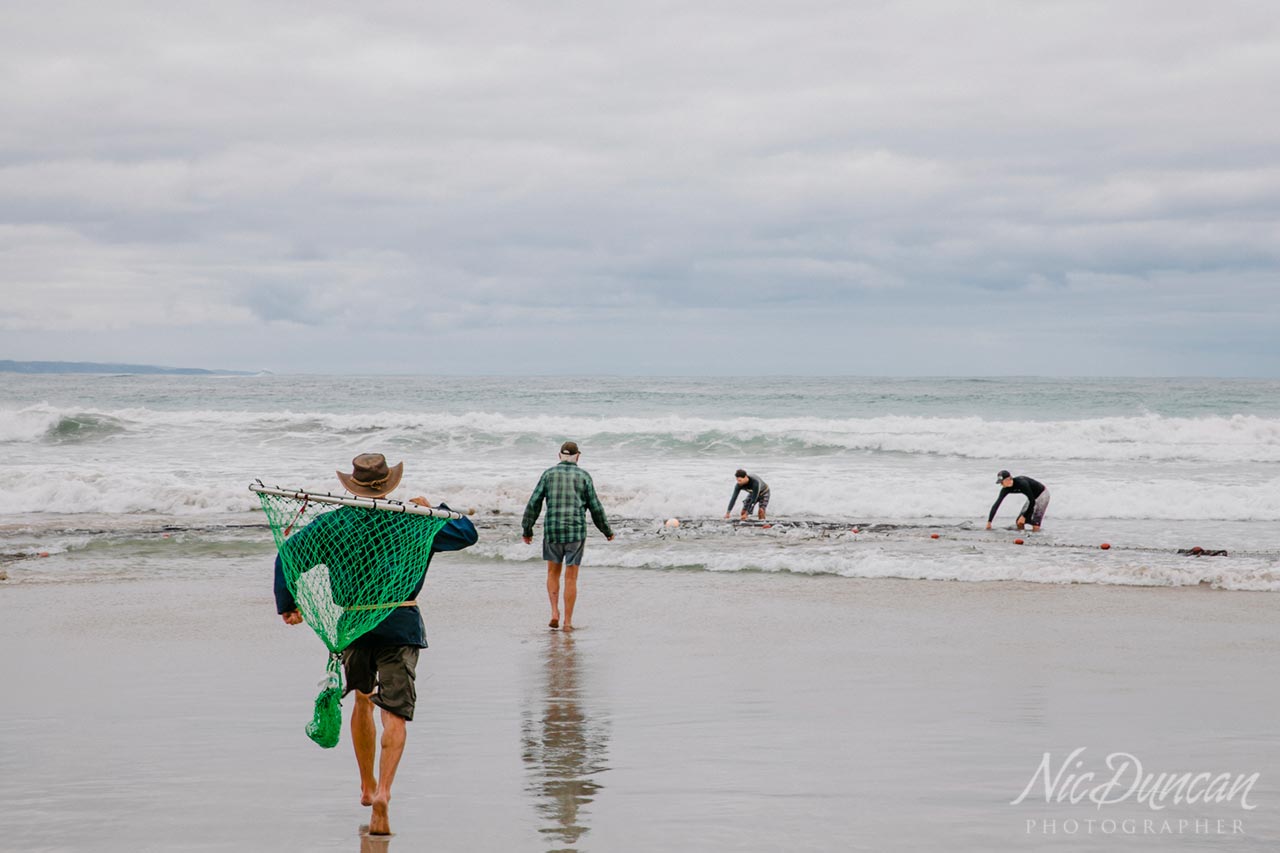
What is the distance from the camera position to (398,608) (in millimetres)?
5105

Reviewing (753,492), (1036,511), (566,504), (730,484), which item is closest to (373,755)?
(566,504)

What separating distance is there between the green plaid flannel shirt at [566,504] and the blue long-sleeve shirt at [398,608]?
535 cm

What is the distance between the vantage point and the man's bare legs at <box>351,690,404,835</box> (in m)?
4.96

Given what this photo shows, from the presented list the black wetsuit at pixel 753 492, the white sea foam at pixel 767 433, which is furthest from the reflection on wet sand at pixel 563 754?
the white sea foam at pixel 767 433

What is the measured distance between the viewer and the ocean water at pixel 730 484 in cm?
1458

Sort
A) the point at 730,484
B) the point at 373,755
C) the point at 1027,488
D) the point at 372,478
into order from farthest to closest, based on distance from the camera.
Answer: the point at 730,484
the point at 1027,488
the point at 373,755
the point at 372,478

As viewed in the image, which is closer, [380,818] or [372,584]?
[380,818]

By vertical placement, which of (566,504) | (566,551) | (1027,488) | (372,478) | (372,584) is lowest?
(1027,488)

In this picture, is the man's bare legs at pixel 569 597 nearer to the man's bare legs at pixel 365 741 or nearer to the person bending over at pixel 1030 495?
the man's bare legs at pixel 365 741

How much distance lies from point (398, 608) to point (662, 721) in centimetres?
253

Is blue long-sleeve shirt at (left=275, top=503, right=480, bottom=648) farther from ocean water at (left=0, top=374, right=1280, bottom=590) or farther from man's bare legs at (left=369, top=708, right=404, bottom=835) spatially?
ocean water at (left=0, top=374, right=1280, bottom=590)

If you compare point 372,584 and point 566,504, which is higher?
point 372,584

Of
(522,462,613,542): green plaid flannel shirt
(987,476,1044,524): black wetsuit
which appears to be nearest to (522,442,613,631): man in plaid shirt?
(522,462,613,542): green plaid flannel shirt

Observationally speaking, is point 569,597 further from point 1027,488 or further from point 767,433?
point 767,433
